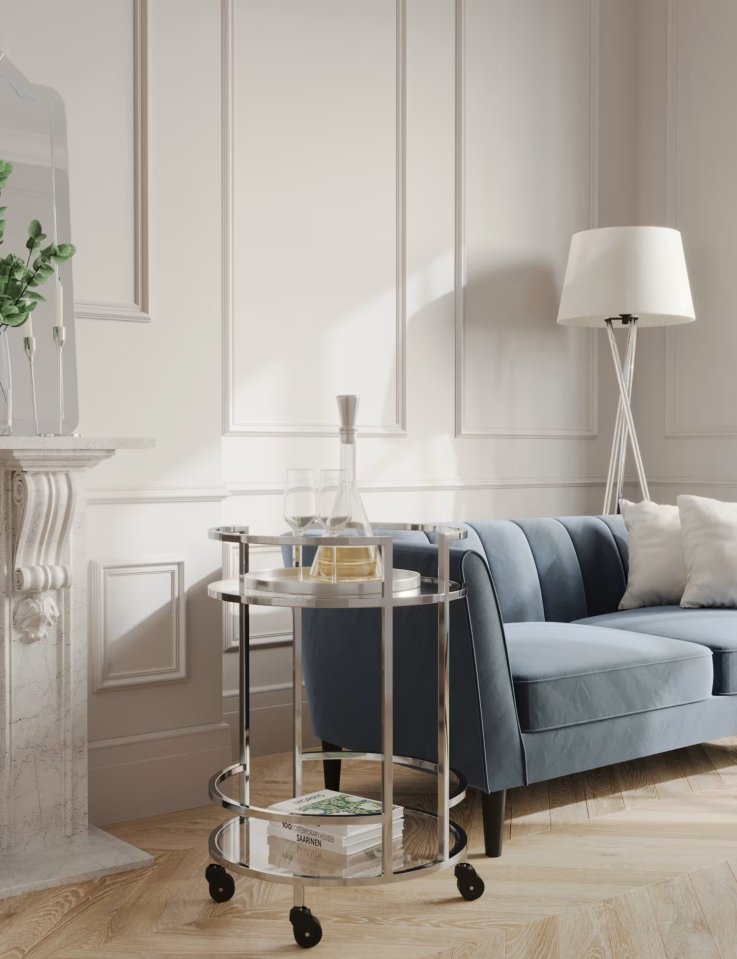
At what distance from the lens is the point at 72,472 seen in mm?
2496

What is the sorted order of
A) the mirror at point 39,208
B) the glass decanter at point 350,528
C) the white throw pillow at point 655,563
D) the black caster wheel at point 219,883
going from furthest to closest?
the white throw pillow at point 655,563 < the mirror at point 39,208 < the black caster wheel at point 219,883 < the glass decanter at point 350,528

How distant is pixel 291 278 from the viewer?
3564 millimetres

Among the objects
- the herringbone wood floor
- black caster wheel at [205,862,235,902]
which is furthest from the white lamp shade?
black caster wheel at [205,862,235,902]

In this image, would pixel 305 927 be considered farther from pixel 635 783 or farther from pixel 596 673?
pixel 635 783

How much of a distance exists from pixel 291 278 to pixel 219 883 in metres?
1.95

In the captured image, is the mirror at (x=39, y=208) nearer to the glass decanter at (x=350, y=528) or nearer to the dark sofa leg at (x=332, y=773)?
the glass decanter at (x=350, y=528)

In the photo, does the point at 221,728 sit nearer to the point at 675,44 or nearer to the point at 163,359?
the point at 163,359

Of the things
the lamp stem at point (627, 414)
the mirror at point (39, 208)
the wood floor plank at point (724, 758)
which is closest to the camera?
the mirror at point (39, 208)

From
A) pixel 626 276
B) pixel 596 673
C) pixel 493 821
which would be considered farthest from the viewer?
pixel 626 276

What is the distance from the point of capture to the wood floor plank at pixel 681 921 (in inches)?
81.0

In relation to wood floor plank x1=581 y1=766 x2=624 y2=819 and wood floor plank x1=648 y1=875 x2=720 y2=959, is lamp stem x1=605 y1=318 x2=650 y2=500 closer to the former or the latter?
wood floor plank x1=581 y1=766 x2=624 y2=819

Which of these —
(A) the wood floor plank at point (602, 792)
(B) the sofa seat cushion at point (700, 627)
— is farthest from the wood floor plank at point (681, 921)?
(B) the sofa seat cushion at point (700, 627)

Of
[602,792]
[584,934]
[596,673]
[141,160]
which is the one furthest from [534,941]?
[141,160]

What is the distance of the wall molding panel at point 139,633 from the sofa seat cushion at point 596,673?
88 centimetres
